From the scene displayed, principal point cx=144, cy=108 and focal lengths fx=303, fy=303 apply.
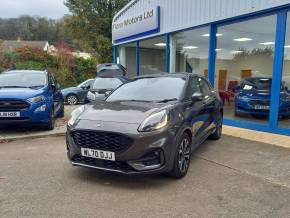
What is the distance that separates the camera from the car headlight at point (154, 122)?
4062 millimetres

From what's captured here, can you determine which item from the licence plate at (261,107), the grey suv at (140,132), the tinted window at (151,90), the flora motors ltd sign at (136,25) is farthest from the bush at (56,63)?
the grey suv at (140,132)

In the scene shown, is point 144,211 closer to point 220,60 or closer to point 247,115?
point 247,115

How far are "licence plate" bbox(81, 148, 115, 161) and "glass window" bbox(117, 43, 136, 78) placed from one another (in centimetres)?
1165

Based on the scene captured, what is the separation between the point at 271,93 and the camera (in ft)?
24.8

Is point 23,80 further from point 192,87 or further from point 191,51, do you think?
point 191,51

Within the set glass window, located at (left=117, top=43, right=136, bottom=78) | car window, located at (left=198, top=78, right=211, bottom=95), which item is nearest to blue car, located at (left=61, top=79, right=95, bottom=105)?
glass window, located at (left=117, top=43, right=136, bottom=78)

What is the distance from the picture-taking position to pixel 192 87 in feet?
17.9

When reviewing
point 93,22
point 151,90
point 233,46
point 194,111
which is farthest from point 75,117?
point 93,22

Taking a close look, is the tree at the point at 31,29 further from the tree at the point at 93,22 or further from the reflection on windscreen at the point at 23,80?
the reflection on windscreen at the point at 23,80

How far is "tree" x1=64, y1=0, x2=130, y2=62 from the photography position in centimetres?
2828

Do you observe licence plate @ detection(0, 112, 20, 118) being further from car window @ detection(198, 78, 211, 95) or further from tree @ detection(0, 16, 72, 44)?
tree @ detection(0, 16, 72, 44)

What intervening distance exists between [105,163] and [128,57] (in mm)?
12749

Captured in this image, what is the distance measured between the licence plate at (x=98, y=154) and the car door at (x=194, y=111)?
140 cm

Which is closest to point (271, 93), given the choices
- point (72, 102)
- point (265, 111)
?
point (265, 111)
